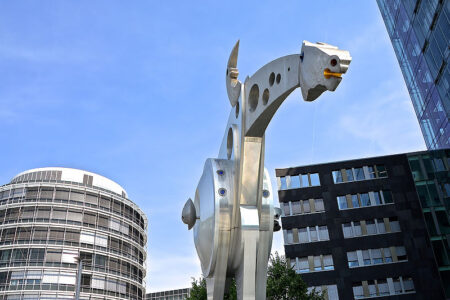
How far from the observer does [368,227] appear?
43344 mm

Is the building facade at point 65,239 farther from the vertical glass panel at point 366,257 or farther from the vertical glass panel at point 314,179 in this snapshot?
the vertical glass panel at point 366,257

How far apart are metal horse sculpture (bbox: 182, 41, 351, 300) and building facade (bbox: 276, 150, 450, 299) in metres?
31.3

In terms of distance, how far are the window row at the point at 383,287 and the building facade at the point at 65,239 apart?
27.5 metres

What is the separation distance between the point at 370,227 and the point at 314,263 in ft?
20.6

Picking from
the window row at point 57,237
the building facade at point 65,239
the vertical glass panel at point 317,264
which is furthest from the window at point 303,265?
the window row at point 57,237

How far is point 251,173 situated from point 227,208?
41.3 inches

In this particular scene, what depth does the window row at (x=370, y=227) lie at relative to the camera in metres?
43.0

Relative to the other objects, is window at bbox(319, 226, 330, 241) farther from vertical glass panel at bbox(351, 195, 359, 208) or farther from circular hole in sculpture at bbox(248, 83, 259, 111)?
circular hole in sculpture at bbox(248, 83, 259, 111)

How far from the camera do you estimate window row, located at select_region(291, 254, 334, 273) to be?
42.1 metres

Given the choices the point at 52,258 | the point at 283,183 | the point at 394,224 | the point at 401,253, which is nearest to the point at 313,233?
the point at 283,183

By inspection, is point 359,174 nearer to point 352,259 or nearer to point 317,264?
point 352,259

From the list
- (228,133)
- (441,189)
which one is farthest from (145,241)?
(228,133)

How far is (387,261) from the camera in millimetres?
41750

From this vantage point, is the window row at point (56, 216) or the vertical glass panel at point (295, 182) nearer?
the vertical glass panel at point (295, 182)
